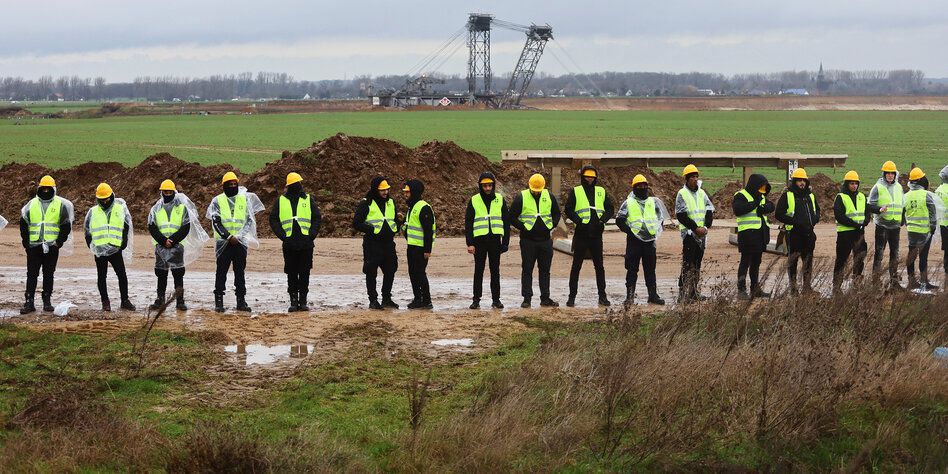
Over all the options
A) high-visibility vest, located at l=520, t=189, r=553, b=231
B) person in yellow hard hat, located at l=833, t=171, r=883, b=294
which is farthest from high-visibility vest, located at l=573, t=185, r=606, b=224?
person in yellow hard hat, located at l=833, t=171, r=883, b=294

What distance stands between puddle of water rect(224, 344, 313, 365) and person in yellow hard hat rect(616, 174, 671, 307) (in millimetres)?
4895

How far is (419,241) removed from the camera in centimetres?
1617

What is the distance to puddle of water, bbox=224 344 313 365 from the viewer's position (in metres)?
12.8

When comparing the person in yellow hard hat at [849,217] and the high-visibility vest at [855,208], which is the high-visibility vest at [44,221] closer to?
the person in yellow hard hat at [849,217]

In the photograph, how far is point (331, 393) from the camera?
37.6ft

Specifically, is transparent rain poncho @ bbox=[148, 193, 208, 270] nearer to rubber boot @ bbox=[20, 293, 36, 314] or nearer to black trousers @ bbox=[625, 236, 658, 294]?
rubber boot @ bbox=[20, 293, 36, 314]

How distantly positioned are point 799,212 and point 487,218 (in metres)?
4.29

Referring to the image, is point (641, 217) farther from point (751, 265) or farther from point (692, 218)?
point (751, 265)

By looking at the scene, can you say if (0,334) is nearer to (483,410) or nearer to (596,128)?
(483,410)

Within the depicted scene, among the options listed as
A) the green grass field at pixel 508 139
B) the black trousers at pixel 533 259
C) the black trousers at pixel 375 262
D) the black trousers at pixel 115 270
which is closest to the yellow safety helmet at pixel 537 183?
the black trousers at pixel 533 259

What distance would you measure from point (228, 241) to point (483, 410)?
641 centimetres

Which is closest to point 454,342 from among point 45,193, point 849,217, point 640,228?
point 640,228

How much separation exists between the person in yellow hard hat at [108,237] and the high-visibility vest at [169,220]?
1.33 feet

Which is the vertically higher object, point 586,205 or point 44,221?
point 586,205
